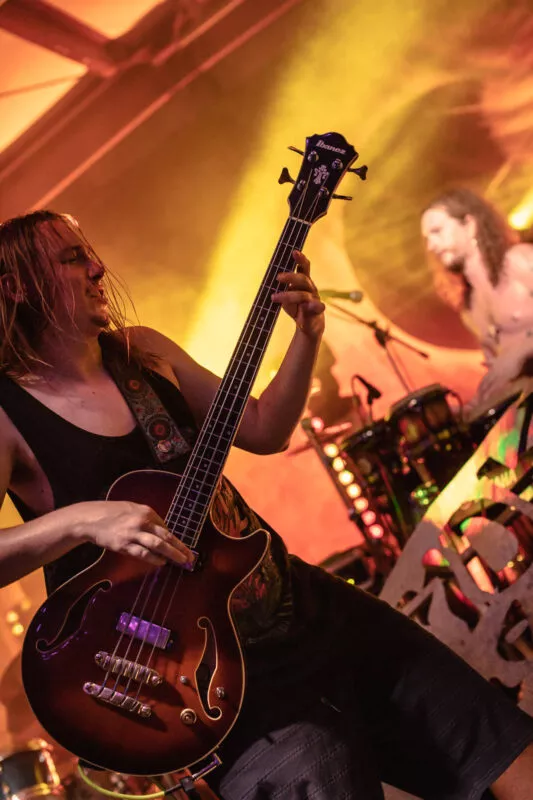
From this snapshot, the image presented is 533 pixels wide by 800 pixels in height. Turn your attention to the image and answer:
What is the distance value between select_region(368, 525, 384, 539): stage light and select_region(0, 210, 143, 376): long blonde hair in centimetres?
353

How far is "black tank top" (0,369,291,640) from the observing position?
1.54 meters

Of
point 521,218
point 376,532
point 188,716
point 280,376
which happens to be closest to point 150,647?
point 188,716

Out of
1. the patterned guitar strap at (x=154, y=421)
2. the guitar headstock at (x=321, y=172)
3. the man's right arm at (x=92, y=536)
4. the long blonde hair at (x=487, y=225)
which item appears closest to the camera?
the man's right arm at (x=92, y=536)

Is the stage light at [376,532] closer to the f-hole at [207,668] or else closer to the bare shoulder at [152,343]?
the bare shoulder at [152,343]

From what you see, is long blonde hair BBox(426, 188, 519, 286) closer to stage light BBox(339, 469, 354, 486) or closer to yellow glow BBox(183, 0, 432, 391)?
yellow glow BBox(183, 0, 432, 391)

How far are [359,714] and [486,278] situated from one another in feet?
13.3

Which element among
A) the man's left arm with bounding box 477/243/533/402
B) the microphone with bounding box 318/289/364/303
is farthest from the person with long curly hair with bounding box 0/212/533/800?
the microphone with bounding box 318/289/364/303

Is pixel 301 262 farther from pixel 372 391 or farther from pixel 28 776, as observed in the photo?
pixel 372 391

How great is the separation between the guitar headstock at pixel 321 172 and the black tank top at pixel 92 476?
768 millimetres

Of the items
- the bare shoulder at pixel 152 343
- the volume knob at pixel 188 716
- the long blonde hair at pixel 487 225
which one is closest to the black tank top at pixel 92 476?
the volume knob at pixel 188 716

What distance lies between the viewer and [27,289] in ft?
5.85

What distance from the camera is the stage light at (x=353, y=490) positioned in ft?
16.5

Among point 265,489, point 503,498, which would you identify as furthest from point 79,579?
point 265,489

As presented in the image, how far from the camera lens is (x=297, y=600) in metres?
1.62
